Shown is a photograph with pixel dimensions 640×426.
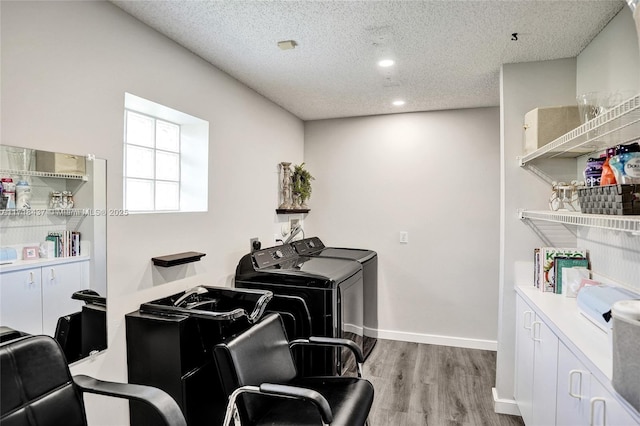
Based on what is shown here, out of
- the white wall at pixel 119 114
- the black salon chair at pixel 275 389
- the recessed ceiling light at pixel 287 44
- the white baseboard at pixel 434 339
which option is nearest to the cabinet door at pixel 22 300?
the white wall at pixel 119 114

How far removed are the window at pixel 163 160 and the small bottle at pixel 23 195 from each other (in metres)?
0.68

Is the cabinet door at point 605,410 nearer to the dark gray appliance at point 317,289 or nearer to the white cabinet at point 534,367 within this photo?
the white cabinet at point 534,367

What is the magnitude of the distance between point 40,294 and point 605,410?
6.87 feet

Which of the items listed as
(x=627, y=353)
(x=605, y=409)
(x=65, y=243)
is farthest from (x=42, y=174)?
(x=605, y=409)

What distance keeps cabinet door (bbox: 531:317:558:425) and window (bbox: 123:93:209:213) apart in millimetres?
2108

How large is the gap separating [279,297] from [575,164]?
2.13 metres

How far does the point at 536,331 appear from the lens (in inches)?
75.7

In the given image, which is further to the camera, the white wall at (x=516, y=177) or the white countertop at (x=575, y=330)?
the white wall at (x=516, y=177)

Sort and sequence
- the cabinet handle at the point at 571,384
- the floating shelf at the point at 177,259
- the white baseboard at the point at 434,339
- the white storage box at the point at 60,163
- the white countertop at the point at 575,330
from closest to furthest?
1. the white countertop at the point at 575,330
2. the cabinet handle at the point at 571,384
3. the white storage box at the point at 60,163
4. the floating shelf at the point at 177,259
5. the white baseboard at the point at 434,339

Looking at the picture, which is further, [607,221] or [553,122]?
[553,122]

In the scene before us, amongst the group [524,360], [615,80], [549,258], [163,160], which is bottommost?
[524,360]

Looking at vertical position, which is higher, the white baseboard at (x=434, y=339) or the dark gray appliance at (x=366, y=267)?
the dark gray appliance at (x=366, y=267)

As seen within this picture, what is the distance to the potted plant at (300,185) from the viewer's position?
3744 mm

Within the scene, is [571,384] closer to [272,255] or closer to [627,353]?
[627,353]
